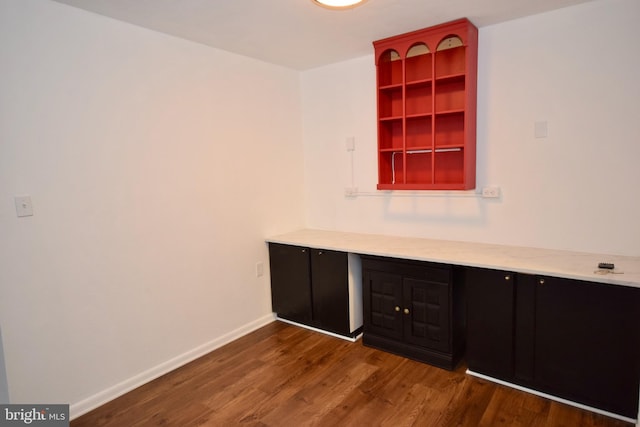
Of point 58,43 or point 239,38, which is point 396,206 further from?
point 58,43

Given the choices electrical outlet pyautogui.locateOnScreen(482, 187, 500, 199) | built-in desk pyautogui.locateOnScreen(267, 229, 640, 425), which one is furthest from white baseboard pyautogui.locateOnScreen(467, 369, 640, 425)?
electrical outlet pyautogui.locateOnScreen(482, 187, 500, 199)

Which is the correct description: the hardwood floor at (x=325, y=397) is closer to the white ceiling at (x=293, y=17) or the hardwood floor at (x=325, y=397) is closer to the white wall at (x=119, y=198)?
the white wall at (x=119, y=198)

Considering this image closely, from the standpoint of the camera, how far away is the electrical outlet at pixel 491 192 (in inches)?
117

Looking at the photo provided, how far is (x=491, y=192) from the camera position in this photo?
118 inches

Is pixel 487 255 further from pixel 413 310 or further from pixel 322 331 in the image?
pixel 322 331

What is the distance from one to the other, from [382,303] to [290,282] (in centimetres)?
94

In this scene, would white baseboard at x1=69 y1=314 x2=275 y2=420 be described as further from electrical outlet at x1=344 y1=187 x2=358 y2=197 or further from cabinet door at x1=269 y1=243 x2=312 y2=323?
electrical outlet at x1=344 y1=187 x2=358 y2=197

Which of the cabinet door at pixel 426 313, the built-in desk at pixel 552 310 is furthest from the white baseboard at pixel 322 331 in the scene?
the built-in desk at pixel 552 310

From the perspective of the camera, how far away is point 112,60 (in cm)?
254

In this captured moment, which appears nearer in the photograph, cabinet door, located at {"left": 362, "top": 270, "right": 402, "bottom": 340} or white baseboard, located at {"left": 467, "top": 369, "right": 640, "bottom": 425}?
white baseboard, located at {"left": 467, "top": 369, "right": 640, "bottom": 425}

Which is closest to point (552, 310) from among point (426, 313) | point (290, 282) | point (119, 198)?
point (426, 313)

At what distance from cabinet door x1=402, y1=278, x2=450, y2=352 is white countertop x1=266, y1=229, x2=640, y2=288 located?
0.78 ft

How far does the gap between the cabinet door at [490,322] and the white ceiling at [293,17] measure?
175 centimetres

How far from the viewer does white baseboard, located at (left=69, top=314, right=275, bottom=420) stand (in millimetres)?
2453
